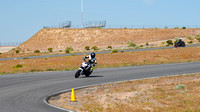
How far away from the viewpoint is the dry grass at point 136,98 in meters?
11.8

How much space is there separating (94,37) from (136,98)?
10683 cm

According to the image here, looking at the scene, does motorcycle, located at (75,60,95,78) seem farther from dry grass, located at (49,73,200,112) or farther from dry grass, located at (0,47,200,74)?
dry grass, located at (0,47,200,74)

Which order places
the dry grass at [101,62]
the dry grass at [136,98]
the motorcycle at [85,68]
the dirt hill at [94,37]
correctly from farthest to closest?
the dirt hill at [94,37]
the dry grass at [101,62]
the motorcycle at [85,68]
the dry grass at [136,98]

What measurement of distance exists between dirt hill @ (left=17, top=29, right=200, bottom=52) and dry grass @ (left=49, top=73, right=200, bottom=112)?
9447 centimetres

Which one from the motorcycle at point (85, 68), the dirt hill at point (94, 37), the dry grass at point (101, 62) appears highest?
the dirt hill at point (94, 37)

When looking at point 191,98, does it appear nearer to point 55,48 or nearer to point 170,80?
point 170,80

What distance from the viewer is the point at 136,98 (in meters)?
13.8

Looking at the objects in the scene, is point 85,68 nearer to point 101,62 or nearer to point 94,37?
point 101,62

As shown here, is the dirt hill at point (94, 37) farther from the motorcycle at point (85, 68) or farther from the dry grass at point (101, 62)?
the motorcycle at point (85, 68)

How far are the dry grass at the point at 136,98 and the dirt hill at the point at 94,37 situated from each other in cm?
9447

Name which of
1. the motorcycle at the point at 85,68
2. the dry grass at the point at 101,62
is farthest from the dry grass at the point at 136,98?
the dry grass at the point at 101,62

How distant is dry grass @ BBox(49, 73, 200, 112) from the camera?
11.8 m

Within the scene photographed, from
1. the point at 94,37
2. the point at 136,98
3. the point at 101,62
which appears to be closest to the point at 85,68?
the point at 136,98

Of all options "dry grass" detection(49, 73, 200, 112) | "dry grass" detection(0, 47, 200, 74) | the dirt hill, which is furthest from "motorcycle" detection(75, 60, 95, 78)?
the dirt hill
